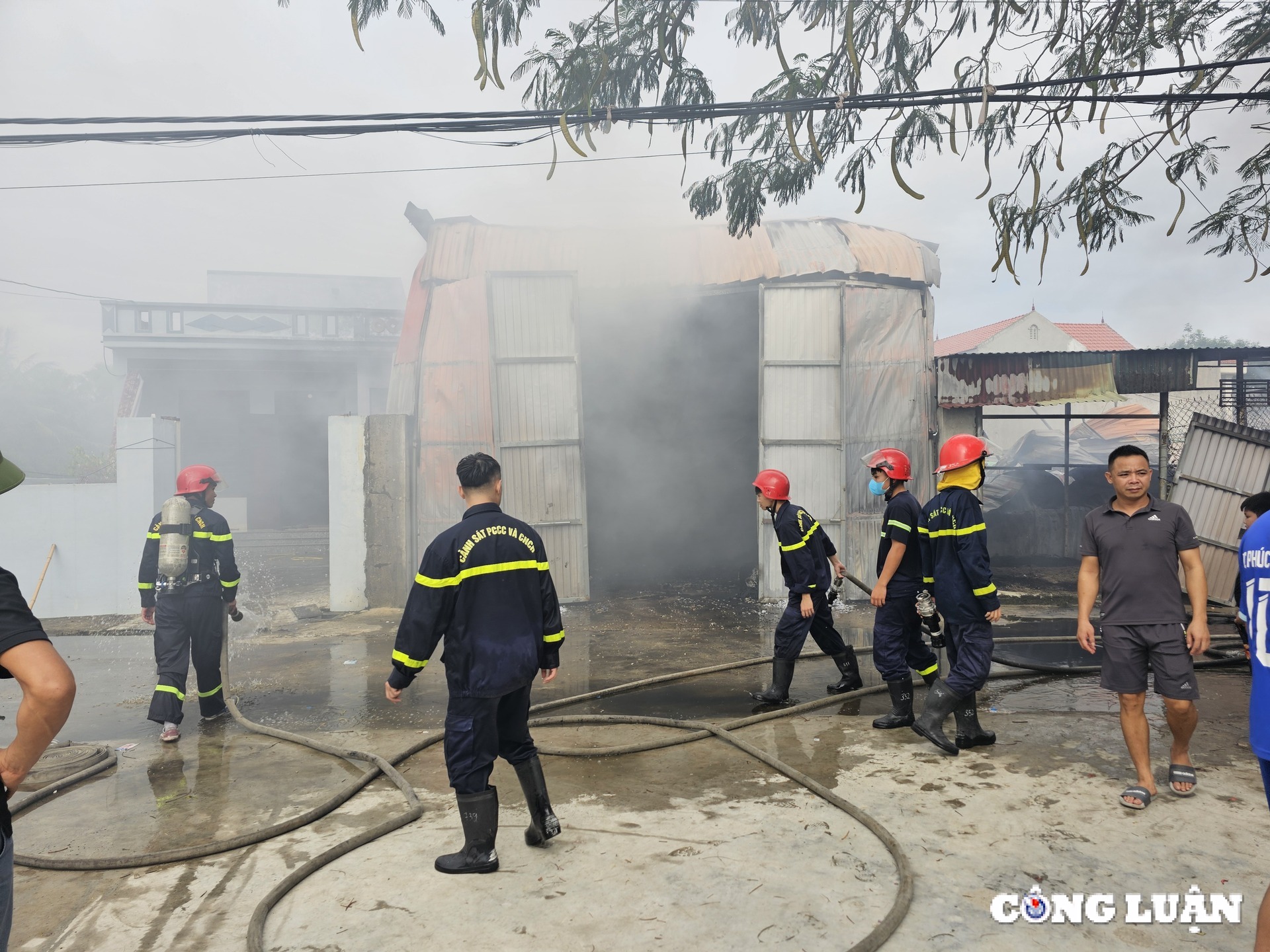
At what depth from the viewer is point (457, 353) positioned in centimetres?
1085

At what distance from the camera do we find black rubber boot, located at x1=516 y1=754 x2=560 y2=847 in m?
3.66

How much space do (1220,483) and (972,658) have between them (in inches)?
275

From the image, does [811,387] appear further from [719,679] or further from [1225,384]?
[1225,384]

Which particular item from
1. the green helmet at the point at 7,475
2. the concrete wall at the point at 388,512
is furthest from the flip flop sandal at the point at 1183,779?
the concrete wall at the point at 388,512

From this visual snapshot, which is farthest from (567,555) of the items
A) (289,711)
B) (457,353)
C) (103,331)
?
(103,331)

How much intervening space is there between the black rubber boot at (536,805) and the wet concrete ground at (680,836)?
0.08m

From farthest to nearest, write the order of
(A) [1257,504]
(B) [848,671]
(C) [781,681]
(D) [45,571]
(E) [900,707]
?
1. (D) [45,571]
2. (B) [848,671]
3. (C) [781,681]
4. (E) [900,707]
5. (A) [1257,504]

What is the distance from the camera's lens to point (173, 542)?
5.76 m

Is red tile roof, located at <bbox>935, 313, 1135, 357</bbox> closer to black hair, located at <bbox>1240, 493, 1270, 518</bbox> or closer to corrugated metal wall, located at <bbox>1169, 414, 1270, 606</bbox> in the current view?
corrugated metal wall, located at <bbox>1169, 414, 1270, 606</bbox>

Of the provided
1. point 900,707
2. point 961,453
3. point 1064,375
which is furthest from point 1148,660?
point 1064,375

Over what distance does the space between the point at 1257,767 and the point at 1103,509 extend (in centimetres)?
179

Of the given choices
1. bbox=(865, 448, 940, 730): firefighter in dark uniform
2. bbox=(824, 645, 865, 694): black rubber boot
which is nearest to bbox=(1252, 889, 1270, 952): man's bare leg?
bbox=(865, 448, 940, 730): firefighter in dark uniform

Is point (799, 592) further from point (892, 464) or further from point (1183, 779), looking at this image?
point (1183, 779)

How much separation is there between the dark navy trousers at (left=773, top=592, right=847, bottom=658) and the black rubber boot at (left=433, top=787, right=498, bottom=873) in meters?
3.04
